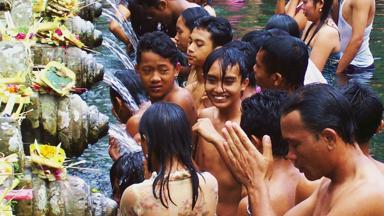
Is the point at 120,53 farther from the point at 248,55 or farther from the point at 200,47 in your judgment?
the point at 248,55

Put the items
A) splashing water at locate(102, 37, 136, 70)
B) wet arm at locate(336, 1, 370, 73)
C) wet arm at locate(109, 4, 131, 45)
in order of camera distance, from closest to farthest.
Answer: wet arm at locate(336, 1, 370, 73)
splashing water at locate(102, 37, 136, 70)
wet arm at locate(109, 4, 131, 45)

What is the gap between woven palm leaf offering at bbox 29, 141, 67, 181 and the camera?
362cm

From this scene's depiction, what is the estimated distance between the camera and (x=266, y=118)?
3.82 metres

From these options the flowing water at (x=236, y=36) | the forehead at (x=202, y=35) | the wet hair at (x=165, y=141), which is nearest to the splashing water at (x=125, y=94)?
the flowing water at (x=236, y=36)

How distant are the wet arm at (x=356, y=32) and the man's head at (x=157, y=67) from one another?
217 cm

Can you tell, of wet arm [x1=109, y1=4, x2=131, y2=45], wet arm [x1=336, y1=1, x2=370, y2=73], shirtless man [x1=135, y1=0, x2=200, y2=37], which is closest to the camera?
wet arm [x1=336, y1=1, x2=370, y2=73]

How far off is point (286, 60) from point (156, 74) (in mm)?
922

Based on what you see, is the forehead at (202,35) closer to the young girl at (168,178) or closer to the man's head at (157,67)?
the man's head at (157,67)

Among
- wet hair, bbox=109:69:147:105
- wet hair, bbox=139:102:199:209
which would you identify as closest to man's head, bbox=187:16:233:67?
wet hair, bbox=109:69:147:105

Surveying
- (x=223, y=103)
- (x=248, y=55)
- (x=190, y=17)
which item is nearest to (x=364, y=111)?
(x=223, y=103)

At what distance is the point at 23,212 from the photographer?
11.5 feet

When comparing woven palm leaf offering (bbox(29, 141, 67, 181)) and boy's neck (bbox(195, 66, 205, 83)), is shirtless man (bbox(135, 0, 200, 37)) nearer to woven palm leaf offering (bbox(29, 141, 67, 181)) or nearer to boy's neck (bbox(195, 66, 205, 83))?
boy's neck (bbox(195, 66, 205, 83))

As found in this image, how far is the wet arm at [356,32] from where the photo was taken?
6832 millimetres

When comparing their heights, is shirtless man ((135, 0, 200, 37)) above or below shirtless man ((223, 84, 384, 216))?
below
